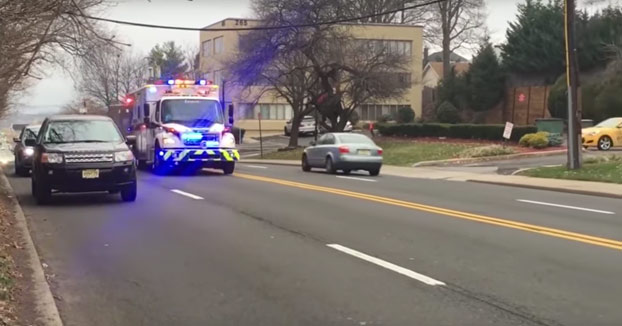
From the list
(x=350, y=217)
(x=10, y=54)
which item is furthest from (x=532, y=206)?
(x=10, y=54)

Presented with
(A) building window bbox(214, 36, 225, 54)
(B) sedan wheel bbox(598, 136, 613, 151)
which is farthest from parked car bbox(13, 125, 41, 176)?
(A) building window bbox(214, 36, 225, 54)

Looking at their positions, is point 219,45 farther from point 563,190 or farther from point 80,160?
point 80,160

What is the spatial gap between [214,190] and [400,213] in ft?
19.3

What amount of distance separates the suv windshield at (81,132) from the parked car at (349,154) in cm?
1069

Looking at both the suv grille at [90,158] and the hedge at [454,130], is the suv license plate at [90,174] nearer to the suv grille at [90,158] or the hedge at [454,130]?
the suv grille at [90,158]

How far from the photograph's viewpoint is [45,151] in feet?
42.2

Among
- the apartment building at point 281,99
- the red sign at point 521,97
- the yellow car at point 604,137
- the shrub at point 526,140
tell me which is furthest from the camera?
the apartment building at point 281,99

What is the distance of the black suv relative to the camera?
505 inches

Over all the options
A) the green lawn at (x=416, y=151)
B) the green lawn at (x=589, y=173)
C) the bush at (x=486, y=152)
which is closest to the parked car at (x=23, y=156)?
the green lawn at (x=416, y=151)

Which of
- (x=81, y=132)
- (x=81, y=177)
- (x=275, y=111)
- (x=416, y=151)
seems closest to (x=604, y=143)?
(x=416, y=151)

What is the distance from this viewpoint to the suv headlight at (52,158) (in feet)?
42.0

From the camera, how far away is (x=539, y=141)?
1249 inches

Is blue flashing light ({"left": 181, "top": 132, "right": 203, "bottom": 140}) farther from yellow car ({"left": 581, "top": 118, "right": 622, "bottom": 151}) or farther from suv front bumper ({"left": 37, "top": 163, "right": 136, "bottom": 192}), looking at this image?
yellow car ({"left": 581, "top": 118, "right": 622, "bottom": 151})

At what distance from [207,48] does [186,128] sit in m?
61.5
